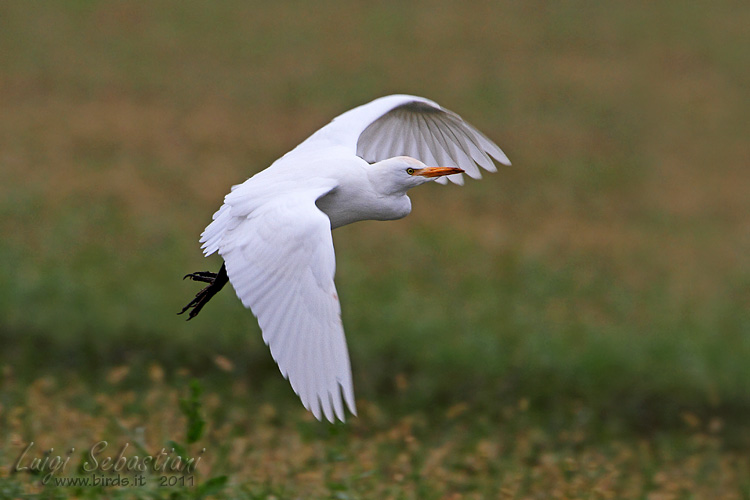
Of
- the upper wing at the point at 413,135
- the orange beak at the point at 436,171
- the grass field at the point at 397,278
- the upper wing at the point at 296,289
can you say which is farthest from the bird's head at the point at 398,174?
the grass field at the point at 397,278

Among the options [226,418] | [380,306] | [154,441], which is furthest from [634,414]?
[154,441]

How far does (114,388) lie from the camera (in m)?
6.74

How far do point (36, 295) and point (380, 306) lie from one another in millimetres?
2791

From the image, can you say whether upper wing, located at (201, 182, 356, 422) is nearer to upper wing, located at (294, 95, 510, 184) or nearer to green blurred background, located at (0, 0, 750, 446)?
upper wing, located at (294, 95, 510, 184)

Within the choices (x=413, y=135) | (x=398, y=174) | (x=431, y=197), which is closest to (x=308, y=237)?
(x=398, y=174)

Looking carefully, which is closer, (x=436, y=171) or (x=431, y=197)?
(x=436, y=171)

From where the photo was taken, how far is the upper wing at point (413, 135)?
529cm

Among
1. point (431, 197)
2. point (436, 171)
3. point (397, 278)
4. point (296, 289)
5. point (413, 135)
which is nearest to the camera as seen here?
point (296, 289)

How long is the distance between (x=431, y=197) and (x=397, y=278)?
3.92 metres

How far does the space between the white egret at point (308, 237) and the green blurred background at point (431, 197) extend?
263 cm

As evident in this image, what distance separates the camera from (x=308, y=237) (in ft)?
12.7

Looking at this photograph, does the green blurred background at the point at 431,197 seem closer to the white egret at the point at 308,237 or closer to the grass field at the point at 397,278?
the grass field at the point at 397,278

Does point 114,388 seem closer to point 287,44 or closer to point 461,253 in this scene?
point 461,253

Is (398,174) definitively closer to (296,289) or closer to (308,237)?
(308,237)
